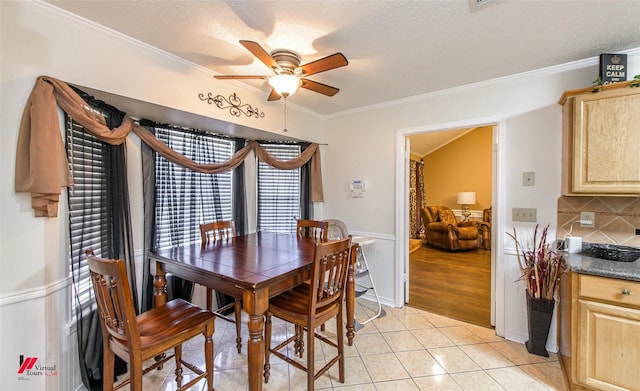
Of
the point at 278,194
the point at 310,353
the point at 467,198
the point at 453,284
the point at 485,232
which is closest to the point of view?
the point at 310,353

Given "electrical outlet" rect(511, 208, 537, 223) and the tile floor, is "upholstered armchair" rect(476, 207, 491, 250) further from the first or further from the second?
"electrical outlet" rect(511, 208, 537, 223)

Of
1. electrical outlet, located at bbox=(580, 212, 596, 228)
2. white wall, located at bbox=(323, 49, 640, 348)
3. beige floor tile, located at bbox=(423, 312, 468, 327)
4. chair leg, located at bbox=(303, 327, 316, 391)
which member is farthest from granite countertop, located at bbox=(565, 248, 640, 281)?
chair leg, located at bbox=(303, 327, 316, 391)

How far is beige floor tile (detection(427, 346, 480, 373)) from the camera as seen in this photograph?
2014mm

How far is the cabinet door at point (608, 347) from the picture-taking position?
1545 mm

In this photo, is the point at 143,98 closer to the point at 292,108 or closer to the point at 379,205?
the point at 292,108

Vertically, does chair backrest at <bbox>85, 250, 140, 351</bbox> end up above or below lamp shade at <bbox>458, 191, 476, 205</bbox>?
below

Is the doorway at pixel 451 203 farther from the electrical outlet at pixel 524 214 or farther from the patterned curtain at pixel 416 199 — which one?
the electrical outlet at pixel 524 214

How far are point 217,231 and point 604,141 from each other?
338 cm

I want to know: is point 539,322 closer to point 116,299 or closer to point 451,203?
point 116,299

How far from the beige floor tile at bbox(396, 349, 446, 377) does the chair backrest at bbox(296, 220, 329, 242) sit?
1212mm

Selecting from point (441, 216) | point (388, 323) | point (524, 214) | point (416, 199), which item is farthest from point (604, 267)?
point (416, 199)

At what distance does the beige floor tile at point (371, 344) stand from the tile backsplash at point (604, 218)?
1.82m

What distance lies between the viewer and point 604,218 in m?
2.06

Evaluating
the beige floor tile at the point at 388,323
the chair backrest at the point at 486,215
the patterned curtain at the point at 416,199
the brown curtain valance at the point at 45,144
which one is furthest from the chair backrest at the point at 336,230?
the chair backrest at the point at 486,215
